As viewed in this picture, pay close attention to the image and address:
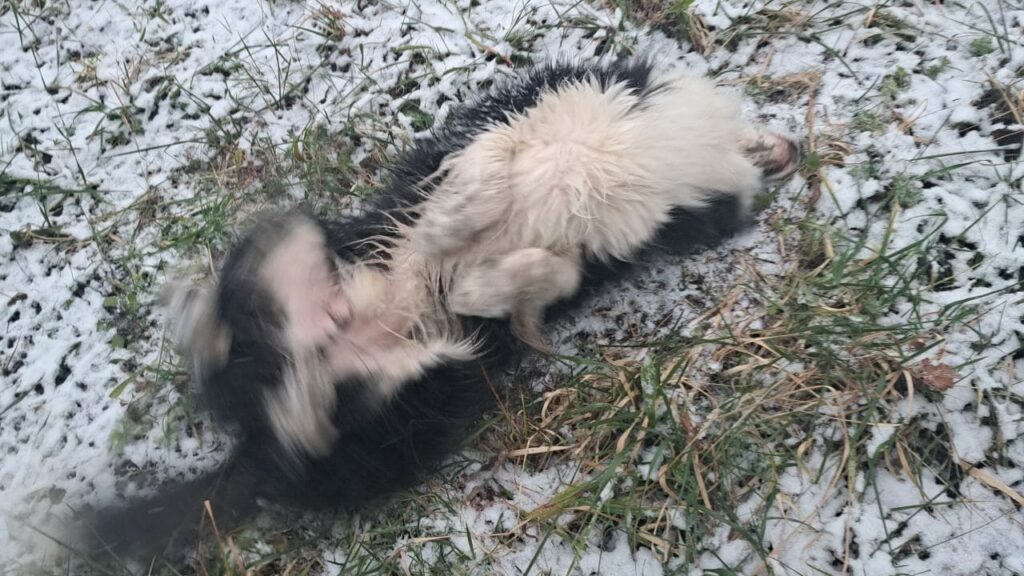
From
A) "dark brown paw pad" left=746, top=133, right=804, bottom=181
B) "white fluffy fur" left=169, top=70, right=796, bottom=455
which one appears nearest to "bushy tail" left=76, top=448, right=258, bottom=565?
"white fluffy fur" left=169, top=70, right=796, bottom=455

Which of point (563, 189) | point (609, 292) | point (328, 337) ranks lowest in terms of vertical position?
point (609, 292)

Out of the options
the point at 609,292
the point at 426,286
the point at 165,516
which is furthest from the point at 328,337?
the point at 609,292

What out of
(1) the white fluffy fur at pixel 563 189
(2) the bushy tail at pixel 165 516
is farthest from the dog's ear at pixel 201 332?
(1) the white fluffy fur at pixel 563 189

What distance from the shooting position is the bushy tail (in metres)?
1.68

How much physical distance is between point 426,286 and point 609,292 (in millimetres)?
614

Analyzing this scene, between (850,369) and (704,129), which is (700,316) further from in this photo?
(704,129)

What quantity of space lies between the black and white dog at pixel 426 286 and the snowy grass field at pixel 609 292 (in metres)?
0.22

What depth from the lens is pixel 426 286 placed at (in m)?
1.74

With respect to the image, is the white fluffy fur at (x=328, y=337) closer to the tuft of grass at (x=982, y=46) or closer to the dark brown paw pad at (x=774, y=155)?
the dark brown paw pad at (x=774, y=155)

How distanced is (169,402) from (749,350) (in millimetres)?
Answer: 1870

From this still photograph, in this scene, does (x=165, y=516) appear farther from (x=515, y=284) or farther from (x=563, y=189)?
(x=563, y=189)

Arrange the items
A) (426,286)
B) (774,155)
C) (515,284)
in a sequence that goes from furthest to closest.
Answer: (774,155) < (426,286) < (515,284)

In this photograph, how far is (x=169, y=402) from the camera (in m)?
2.04

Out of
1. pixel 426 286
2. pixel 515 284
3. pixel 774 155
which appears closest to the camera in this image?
pixel 515 284
